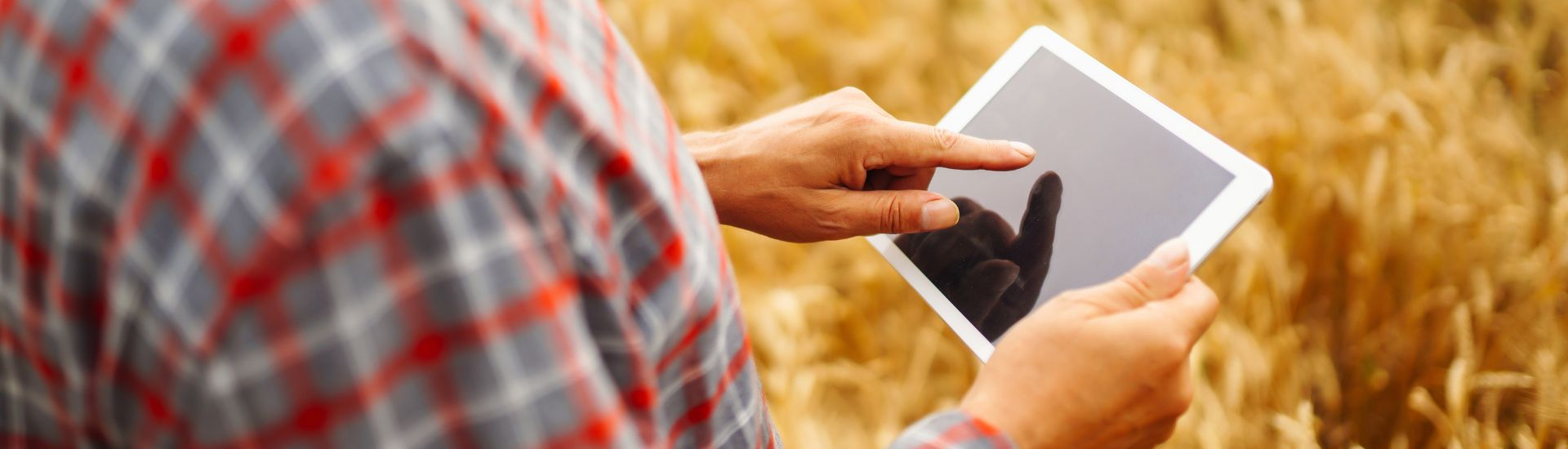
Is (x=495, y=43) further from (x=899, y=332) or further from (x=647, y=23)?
(x=647, y=23)

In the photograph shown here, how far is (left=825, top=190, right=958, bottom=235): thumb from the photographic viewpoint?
0.91m

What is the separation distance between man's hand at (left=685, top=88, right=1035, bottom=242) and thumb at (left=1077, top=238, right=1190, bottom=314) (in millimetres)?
198

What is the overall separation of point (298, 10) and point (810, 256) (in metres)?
1.52

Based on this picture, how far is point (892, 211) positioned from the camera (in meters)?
0.92

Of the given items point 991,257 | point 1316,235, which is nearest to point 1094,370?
point 991,257

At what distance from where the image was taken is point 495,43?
42cm

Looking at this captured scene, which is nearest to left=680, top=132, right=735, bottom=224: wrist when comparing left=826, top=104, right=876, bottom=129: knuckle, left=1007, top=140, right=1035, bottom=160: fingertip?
left=826, top=104, right=876, bottom=129: knuckle

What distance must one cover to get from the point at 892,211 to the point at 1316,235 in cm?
93

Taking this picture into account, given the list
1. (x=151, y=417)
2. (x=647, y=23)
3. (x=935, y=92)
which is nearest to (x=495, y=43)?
(x=151, y=417)

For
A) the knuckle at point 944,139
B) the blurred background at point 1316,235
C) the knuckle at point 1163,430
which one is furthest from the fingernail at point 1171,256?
the blurred background at point 1316,235

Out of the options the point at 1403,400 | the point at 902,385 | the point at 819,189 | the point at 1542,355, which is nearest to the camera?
the point at 819,189

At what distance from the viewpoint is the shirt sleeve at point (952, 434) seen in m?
0.60

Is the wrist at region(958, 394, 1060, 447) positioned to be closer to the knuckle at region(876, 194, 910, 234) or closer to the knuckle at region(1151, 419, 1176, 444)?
the knuckle at region(1151, 419, 1176, 444)

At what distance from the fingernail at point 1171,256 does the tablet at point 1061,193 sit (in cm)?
4
